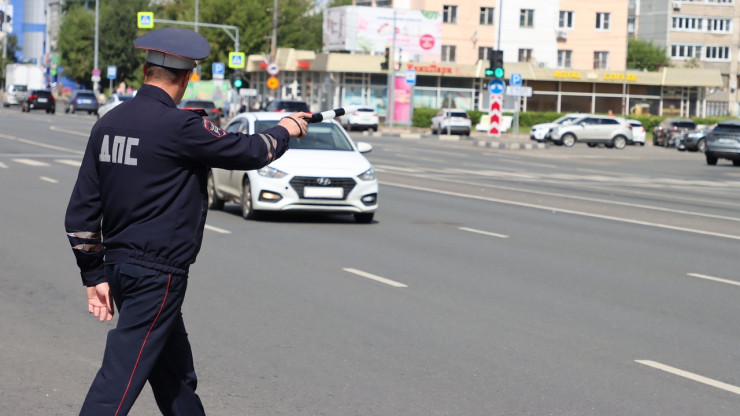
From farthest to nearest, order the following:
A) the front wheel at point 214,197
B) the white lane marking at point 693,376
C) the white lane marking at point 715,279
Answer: the front wheel at point 214,197 → the white lane marking at point 715,279 → the white lane marking at point 693,376

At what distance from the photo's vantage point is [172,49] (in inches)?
174

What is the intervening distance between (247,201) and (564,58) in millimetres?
84390

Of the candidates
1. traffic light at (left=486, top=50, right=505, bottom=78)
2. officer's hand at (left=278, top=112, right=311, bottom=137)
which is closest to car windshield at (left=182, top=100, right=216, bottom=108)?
traffic light at (left=486, top=50, right=505, bottom=78)

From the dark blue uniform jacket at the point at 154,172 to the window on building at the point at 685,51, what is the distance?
127600mm

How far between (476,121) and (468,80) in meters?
7.96

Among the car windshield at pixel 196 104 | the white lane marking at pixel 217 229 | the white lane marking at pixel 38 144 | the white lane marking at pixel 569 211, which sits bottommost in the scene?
the white lane marking at pixel 217 229

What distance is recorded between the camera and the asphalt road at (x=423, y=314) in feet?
22.3

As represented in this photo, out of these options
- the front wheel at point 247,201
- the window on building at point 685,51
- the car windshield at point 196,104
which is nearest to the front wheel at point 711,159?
the car windshield at point 196,104

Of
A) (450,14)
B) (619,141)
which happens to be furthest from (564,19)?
(619,141)

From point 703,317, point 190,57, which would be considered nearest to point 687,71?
point 703,317

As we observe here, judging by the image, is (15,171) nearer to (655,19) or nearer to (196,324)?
(196,324)

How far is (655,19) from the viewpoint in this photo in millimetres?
130000

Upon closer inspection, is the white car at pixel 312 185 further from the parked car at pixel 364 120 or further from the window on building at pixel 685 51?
the window on building at pixel 685 51

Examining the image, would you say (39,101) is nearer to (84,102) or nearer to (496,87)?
(84,102)
